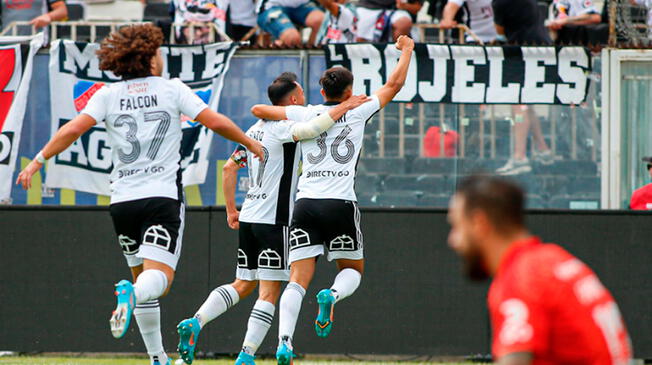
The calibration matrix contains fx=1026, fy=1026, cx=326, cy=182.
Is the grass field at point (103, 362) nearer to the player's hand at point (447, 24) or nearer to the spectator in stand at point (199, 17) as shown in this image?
the spectator in stand at point (199, 17)

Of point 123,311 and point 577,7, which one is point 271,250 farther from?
point 577,7

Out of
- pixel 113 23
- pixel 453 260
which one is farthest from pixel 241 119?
pixel 453 260

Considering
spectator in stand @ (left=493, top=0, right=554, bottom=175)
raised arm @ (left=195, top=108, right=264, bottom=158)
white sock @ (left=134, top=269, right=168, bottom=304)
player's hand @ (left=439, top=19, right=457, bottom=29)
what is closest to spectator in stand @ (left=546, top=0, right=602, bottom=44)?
spectator in stand @ (left=493, top=0, right=554, bottom=175)

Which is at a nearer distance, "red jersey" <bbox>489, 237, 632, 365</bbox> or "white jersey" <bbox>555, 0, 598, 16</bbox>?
"red jersey" <bbox>489, 237, 632, 365</bbox>

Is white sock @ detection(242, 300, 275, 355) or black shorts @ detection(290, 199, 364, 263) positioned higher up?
black shorts @ detection(290, 199, 364, 263)

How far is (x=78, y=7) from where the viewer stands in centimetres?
1363

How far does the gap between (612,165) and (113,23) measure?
226 inches

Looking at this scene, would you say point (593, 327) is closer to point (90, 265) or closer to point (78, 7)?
point (90, 265)

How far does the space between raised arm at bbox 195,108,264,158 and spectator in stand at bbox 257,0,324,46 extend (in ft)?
16.7

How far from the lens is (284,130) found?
729 cm

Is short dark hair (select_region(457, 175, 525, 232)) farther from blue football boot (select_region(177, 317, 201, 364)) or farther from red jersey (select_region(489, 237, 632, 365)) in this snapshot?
blue football boot (select_region(177, 317, 201, 364))

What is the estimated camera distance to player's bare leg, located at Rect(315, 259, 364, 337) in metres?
7.02

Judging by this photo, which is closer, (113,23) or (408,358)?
(408,358)

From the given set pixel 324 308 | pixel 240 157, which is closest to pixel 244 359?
pixel 324 308
